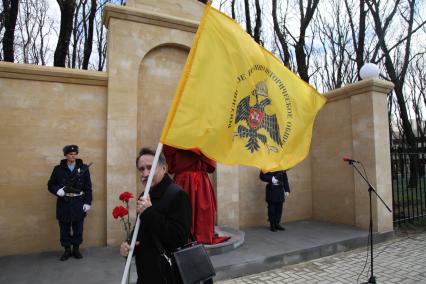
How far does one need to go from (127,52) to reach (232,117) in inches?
163

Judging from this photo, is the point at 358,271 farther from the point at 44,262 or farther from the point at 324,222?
the point at 44,262

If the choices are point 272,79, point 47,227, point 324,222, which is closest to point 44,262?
point 47,227

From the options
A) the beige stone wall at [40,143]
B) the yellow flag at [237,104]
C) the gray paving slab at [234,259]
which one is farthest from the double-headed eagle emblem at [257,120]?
the beige stone wall at [40,143]

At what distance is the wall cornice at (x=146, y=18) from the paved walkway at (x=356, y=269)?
4917mm

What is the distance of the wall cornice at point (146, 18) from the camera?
6.19 m

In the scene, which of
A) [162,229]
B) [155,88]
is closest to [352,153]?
[155,88]

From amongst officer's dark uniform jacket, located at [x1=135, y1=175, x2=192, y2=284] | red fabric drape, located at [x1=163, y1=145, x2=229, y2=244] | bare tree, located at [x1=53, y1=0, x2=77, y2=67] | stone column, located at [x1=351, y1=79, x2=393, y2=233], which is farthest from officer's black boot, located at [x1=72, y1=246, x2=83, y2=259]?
bare tree, located at [x1=53, y1=0, x2=77, y2=67]

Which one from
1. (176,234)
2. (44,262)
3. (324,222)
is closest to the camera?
(176,234)

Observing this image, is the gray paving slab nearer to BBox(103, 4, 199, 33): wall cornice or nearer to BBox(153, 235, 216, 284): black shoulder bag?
BBox(153, 235, 216, 284): black shoulder bag

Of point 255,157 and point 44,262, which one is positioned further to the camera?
point 44,262

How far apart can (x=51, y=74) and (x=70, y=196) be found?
2228 mm

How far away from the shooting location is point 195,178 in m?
Result: 5.11

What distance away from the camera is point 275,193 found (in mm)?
7230

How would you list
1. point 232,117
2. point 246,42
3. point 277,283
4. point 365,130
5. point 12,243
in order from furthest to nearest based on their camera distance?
1. point 365,130
2. point 12,243
3. point 277,283
4. point 246,42
5. point 232,117
